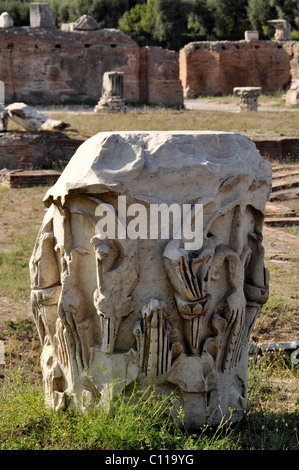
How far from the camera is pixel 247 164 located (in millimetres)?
2928

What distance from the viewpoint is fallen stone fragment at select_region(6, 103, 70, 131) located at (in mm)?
13391

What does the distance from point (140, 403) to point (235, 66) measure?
2255 cm

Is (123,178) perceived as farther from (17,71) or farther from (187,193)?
(17,71)

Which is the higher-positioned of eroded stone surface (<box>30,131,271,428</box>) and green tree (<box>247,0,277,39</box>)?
green tree (<box>247,0,277,39</box>)

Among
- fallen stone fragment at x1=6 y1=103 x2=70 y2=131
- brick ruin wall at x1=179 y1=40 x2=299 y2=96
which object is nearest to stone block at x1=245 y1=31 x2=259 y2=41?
brick ruin wall at x1=179 y1=40 x2=299 y2=96

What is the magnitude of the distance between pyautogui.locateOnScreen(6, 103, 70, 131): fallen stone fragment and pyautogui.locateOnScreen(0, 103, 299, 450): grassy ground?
6.08 metres

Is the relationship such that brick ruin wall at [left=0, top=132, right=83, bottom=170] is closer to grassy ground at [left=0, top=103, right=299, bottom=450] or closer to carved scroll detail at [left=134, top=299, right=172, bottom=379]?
grassy ground at [left=0, top=103, right=299, bottom=450]

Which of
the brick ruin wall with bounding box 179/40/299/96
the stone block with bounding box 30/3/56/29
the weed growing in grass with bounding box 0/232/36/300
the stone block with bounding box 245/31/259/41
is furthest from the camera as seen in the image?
the stone block with bounding box 245/31/259/41

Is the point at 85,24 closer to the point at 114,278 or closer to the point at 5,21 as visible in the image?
the point at 5,21

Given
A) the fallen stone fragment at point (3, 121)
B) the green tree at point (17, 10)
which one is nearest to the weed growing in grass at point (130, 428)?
the fallen stone fragment at point (3, 121)

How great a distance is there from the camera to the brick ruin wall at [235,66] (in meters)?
23.9

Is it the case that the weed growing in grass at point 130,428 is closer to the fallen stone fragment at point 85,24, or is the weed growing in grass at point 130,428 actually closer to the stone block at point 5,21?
the stone block at point 5,21

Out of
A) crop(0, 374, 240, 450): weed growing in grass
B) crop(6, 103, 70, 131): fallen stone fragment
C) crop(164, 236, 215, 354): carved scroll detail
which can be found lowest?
crop(6, 103, 70, 131): fallen stone fragment
